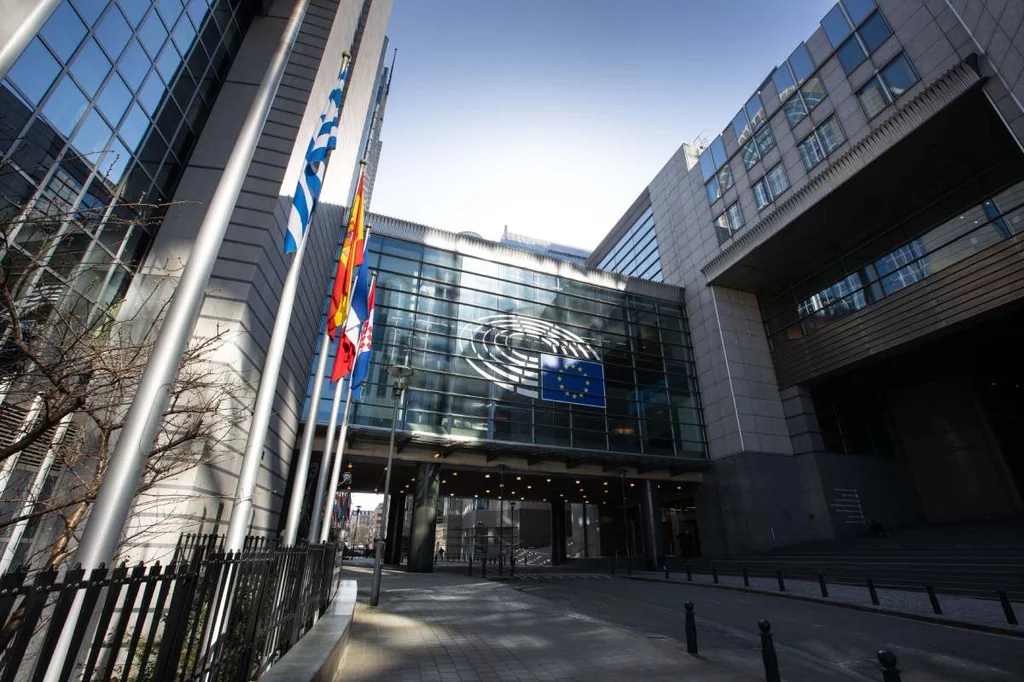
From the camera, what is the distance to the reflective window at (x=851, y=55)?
98.6 ft

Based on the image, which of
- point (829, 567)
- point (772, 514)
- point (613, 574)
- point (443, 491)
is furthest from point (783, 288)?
point (443, 491)

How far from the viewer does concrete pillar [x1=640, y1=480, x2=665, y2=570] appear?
32.2 metres

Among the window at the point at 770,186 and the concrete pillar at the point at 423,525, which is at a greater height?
the window at the point at 770,186

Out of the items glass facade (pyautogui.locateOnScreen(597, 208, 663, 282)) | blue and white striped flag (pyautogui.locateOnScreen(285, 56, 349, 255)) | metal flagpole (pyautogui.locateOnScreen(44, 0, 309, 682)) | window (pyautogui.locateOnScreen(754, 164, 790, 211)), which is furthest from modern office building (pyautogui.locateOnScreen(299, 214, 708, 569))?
metal flagpole (pyautogui.locateOnScreen(44, 0, 309, 682))

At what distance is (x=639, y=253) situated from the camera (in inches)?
1924

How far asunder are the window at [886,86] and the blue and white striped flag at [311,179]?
108ft

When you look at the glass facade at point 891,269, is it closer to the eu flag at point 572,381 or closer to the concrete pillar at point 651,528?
the eu flag at point 572,381

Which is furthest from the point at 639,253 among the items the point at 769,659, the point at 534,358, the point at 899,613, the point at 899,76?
the point at 769,659

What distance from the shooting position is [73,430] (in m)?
9.02

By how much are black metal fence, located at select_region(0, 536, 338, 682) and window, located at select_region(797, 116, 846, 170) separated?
3687cm

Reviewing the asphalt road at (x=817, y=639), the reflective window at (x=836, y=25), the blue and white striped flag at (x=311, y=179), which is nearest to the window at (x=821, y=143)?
the reflective window at (x=836, y=25)

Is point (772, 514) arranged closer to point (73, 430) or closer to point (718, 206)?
point (718, 206)

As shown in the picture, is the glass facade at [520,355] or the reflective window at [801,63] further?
the reflective window at [801,63]

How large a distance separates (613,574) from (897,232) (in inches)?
1077
